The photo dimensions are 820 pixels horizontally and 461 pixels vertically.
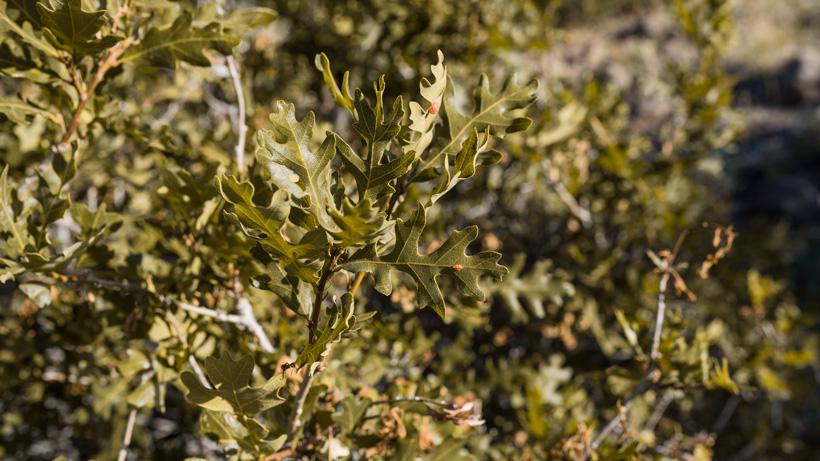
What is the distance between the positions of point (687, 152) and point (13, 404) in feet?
9.47

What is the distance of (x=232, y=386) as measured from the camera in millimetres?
1011

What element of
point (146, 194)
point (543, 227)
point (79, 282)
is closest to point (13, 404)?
point (146, 194)

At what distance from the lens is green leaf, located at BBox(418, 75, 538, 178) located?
3.74 feet

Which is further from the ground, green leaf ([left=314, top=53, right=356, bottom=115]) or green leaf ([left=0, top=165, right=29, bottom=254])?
green leaf ([left=314, top=53, right=356, bottom=115])

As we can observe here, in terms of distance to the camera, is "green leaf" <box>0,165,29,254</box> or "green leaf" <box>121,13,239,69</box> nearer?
"green leaf" <box>0,165,29,254</box>

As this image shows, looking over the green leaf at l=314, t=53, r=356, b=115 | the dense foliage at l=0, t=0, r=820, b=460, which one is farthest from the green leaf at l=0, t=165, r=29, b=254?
the green leaf at l=314, t=53, r=356, b=115

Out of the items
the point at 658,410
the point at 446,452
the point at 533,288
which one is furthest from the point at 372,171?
the point at 658,410

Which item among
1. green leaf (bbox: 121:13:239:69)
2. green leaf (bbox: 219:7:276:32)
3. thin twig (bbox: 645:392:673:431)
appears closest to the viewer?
green leaf (bbox: 121:13:239:69)

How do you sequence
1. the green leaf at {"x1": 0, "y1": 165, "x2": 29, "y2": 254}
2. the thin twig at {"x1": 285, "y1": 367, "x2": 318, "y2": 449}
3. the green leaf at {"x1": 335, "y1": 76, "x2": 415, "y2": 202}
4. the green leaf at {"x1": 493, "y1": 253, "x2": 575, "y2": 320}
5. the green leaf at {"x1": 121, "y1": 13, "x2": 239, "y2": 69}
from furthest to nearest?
the green leaf at {"x1": 493, "y1": 253, "x2": 575, "y2": 320} → the green leaf at {"x1": 121, "y1": 13, "x2": 239, "y2": 69} → the green leaf at {"x1": 0, "y1": 165, "x2": 29, "y2": 254} → the thin twig at {"x1": 285, "y1": 367, "x2": 318, "y2": 449} → the green leaf at {"x1": 335, "y1": 76, "x2": 415, "y2": 202}

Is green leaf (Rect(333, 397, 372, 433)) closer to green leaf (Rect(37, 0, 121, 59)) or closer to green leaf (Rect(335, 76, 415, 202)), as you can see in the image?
green leaf (Rect(335, 76, 415, 202))

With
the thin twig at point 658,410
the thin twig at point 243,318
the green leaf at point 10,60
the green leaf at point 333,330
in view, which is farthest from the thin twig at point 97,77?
the thin twig at point 658,410

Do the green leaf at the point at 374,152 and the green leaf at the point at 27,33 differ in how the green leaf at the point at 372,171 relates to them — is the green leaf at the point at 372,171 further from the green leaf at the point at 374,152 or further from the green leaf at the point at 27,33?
the green leaf at the point at 27,33

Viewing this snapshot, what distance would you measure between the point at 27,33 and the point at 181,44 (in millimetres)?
277

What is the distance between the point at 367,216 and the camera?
0.85 meters
